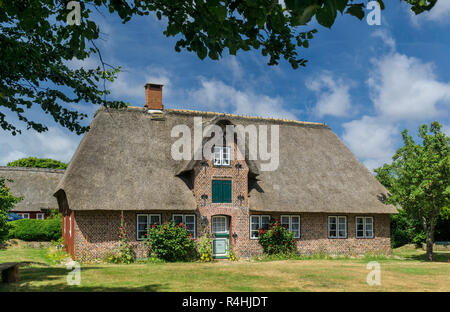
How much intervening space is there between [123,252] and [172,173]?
475 centimetres

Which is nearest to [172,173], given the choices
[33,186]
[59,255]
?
[59,255]

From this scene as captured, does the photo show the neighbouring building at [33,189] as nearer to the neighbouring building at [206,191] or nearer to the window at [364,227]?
the neighbouring building at [206,191]

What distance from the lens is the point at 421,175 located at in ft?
76.2

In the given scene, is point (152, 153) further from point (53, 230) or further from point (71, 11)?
point (71, 11)

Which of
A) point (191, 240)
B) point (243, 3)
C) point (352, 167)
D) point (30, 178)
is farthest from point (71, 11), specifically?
point (30, 178)

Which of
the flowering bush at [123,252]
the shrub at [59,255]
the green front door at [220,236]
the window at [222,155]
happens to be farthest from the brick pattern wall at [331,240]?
the shrub at [59,255]

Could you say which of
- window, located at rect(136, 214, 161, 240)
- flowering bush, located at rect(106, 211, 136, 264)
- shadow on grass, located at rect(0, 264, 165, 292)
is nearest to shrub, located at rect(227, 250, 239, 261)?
window, located at rect(136, 214, 161, 240)

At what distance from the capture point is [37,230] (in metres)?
28.9

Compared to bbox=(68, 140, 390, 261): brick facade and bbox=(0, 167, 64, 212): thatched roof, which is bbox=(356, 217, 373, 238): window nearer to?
bbox=(68, 140, 390, 261): brick facade

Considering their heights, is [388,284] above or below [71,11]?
below

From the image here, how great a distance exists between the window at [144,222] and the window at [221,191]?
3.08m

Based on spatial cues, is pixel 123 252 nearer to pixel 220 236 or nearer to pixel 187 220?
pixel 187 220
